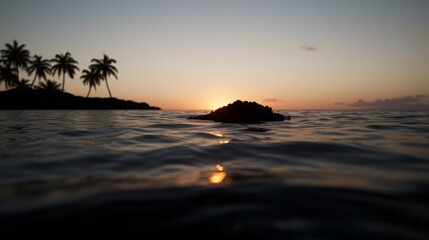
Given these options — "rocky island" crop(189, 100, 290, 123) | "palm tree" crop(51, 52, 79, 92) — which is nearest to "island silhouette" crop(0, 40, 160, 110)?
"palm tree" crop(51, 52, 79, 92)

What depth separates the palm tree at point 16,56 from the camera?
40844 millimetres

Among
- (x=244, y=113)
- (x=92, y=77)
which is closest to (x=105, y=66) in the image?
(x=92, y=77)

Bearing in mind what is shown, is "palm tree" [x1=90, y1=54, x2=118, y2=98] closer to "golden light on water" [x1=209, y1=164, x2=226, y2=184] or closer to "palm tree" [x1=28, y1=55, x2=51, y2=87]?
"palm tree" [x1=28, y1=55, x2=51, y2=87]

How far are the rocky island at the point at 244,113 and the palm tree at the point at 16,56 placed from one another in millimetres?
47034

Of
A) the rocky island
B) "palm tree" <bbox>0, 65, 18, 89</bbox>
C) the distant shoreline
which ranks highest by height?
"palm tree" <bbox>0, 65, 18, 89</bbox>

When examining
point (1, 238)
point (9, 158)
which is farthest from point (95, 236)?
point (9, 158)

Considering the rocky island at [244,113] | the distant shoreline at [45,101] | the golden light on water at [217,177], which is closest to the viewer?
the golden light on water at [217,177]

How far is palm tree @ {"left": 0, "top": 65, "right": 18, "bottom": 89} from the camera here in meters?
42.2

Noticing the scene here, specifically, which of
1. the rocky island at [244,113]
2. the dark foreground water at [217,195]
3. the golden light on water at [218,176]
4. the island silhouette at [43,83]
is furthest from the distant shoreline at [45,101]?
the golden light on water at [218,176]

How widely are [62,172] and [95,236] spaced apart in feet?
4.76

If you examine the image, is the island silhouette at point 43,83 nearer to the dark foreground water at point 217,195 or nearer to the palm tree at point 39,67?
the palm tree at point 39,67

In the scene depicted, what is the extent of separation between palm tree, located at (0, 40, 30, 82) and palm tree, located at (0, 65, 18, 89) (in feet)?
2.30

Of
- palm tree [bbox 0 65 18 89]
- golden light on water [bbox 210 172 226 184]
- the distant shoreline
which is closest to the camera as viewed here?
golden light on water [bbox 210 172 226 184]

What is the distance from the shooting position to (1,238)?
1197 millimetres
